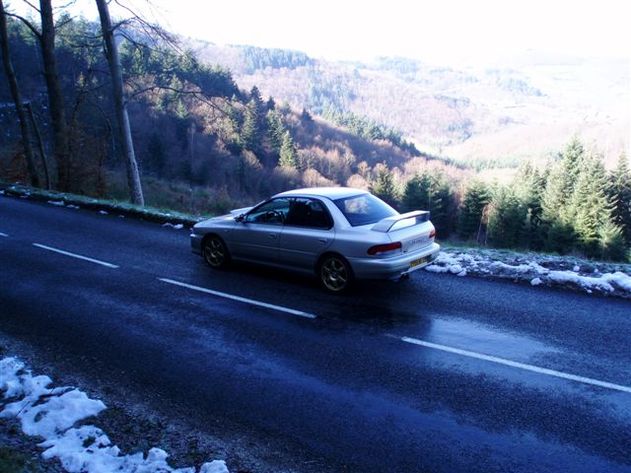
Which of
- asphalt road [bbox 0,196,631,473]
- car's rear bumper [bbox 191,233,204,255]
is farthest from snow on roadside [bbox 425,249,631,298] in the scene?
car's rear bumper [bbox 191,233,204,255]

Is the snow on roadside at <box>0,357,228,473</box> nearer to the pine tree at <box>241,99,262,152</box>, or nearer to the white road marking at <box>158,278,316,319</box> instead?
the white road marking at <box>158,278,316,319</box>

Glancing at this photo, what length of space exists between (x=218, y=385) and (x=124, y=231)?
9228 mm

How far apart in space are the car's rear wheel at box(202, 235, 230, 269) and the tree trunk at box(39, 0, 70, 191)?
48.9 feet

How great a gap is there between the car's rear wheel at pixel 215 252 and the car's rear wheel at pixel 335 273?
2283mm

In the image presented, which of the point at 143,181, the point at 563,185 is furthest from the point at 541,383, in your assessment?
the point at 143,181

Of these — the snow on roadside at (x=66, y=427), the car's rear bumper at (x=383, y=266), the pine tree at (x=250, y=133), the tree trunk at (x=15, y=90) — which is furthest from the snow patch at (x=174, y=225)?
the pine tree at (x=250, y=133)

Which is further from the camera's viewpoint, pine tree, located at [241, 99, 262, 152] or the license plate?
pine tree, located at [241, 99, 262, 152]

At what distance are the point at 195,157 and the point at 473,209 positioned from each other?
50.2m

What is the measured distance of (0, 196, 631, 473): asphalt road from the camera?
4.27m

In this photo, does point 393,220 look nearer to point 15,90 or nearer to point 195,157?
point 15,90

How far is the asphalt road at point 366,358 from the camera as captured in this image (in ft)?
14.0

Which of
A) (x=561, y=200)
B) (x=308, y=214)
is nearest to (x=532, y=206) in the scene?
(x=561, y=200)

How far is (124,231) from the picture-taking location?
13.4 metres

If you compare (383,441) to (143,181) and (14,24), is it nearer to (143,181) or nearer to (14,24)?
(143,181)
